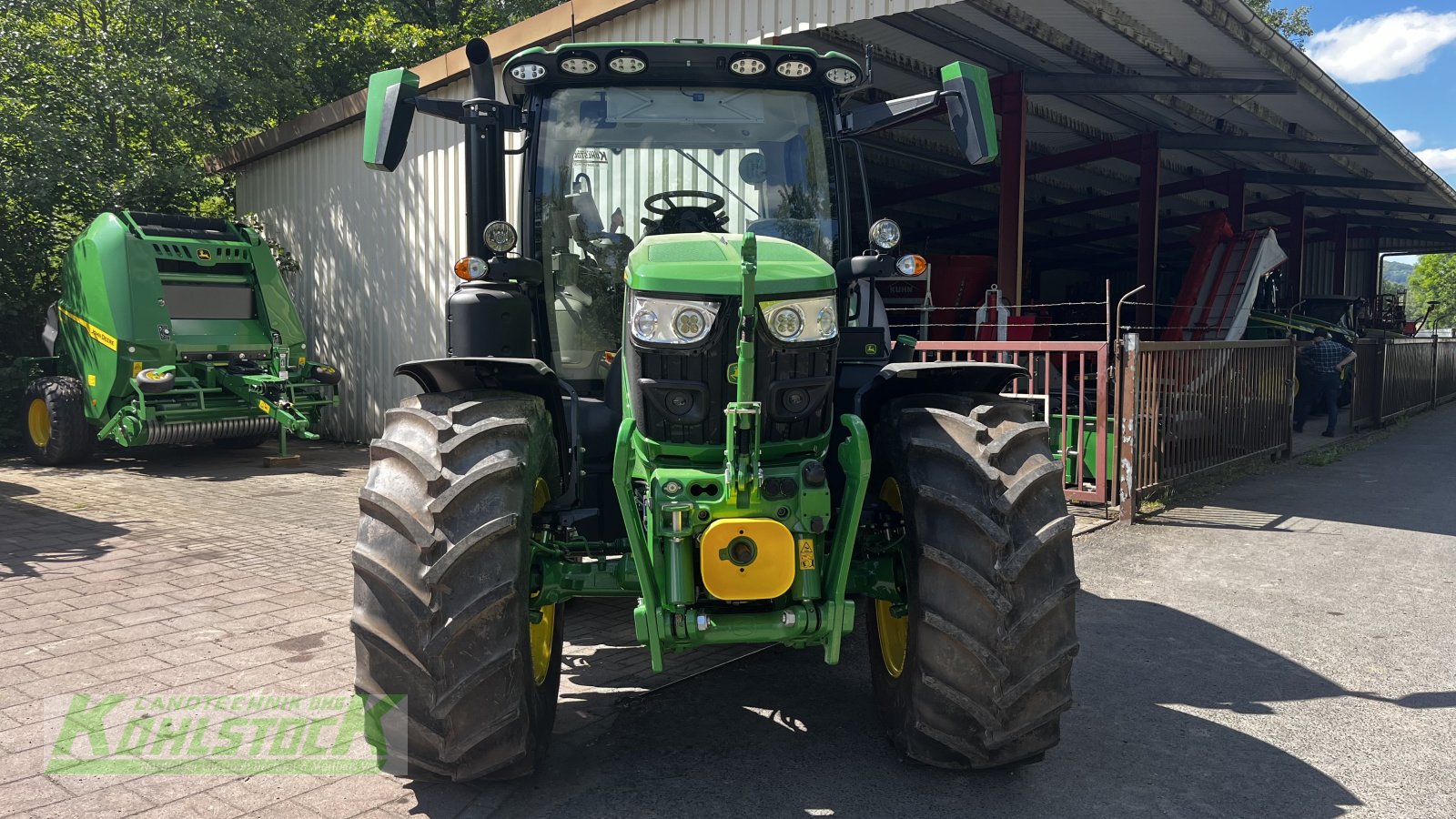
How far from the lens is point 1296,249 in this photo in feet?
77.7

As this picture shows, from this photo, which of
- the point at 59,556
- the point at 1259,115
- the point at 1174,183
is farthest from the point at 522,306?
the point at 1174,183

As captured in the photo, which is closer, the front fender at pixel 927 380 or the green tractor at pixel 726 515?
the green tractor at pixel 726 515

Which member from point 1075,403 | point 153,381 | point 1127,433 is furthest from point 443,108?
point 153,381

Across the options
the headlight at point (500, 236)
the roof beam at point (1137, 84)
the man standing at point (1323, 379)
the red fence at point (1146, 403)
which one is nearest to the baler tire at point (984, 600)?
the headlight at point (500, 236)

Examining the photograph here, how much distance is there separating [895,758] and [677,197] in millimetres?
2500

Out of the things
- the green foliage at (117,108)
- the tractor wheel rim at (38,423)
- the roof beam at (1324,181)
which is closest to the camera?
the tractor wheel rim at (38,423)

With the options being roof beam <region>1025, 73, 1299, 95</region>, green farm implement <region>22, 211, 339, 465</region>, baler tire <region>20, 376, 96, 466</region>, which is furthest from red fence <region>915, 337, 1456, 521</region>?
baler tire <region>20, 376, 96, 466</region>

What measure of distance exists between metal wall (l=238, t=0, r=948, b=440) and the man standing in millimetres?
10964

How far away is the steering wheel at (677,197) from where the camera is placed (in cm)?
446

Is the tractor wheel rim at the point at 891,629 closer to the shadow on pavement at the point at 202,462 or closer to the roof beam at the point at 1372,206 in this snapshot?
the shadow on pavement at the point at 202,462

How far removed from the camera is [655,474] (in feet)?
10.7

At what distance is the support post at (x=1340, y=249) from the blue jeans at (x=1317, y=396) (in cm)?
1347

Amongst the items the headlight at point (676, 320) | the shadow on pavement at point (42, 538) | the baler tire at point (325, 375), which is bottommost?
the shadow on pavement at point (42, 538)

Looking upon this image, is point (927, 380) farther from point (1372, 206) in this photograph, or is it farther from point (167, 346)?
point (1372, 206)
